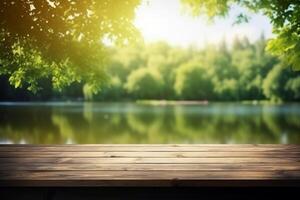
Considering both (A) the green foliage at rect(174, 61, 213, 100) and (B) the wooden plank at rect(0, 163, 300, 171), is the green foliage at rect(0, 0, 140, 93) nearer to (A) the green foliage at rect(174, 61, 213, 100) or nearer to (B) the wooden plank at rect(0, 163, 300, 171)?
(B) the wooden plank at rect(0, 163, 300, 171)

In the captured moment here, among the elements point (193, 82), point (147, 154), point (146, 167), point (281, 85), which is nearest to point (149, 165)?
point (146, 167)

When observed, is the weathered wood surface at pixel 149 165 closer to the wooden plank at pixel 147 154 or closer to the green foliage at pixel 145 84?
the wooden plank at pixel 147 154

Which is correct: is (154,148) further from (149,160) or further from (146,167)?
(146,167)

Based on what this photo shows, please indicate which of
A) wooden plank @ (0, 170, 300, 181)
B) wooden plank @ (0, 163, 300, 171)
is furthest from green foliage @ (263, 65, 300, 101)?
wooden plank @ (0, 170, 300, 181)

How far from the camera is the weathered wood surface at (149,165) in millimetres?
3348

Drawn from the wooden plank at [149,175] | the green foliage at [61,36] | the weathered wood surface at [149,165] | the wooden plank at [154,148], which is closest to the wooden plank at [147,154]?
the weathered wood surface at [149,165]

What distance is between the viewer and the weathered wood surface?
3348mm

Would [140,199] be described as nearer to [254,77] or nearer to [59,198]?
[59,198]

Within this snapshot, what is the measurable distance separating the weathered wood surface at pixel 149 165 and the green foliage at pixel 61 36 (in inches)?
132

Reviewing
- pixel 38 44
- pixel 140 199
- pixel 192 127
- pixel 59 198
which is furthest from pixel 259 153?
pixel 192 127

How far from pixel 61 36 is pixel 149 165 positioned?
16.0ft

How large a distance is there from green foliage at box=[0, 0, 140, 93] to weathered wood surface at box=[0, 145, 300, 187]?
334 cm

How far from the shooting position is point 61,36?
322 inches

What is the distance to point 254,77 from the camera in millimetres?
96375
